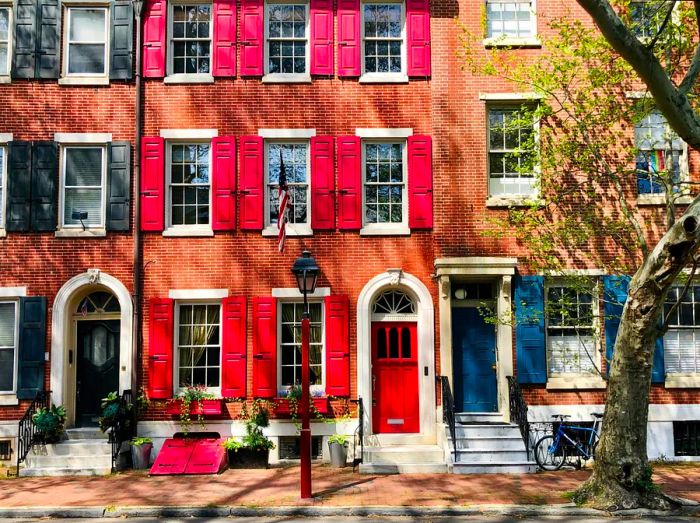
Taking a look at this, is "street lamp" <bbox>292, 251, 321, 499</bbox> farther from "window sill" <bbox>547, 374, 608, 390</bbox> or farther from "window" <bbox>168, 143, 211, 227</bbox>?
"window sill" <bbox>547, 374, 608, 390</bbox>

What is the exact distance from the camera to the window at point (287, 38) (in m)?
14.3

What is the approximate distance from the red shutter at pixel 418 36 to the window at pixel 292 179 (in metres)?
2.81

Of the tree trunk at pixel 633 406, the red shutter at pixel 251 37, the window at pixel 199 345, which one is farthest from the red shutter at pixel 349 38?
the tree trunk at pixel 633 406

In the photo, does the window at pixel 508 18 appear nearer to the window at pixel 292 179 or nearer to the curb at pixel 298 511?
the window at pixel 292 179

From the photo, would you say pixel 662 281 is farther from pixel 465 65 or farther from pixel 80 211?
pixel 80 211

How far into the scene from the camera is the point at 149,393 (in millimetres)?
13539

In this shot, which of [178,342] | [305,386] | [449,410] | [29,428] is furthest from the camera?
[178,342]

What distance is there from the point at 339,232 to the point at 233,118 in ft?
10.6

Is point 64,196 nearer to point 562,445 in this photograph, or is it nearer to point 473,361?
point 473,361

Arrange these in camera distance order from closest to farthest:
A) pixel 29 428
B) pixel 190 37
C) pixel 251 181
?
1. pixel 29 428
2. pixel 251 181
3. pixel 190 37

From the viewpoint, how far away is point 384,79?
14.1m

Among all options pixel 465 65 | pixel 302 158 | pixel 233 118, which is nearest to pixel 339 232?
pixel 302 158

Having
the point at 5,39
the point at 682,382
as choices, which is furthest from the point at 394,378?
the point at 5,39

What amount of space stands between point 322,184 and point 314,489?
6.02 metres
